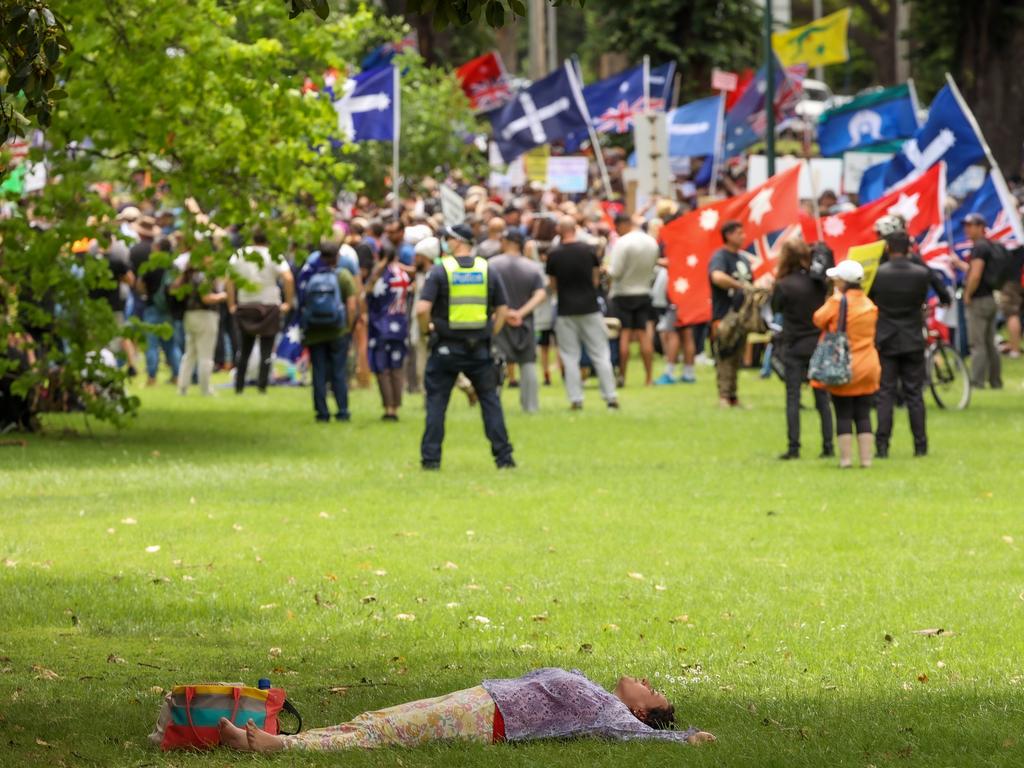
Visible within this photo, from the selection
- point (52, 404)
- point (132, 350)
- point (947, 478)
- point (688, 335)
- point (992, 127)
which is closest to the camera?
point (947, 478)

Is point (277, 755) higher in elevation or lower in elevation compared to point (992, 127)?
lower

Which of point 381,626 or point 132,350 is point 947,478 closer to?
point 381,626

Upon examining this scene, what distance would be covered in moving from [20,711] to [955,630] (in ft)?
14.5

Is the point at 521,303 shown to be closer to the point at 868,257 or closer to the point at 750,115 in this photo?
the point at 868,257

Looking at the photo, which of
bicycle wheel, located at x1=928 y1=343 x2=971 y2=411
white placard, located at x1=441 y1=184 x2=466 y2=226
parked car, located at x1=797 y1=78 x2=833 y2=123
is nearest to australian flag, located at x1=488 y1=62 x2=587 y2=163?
white placard, located at x1=441 y1=184 x2=466 y2=226

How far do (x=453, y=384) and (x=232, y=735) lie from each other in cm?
957

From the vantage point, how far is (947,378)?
22984mm

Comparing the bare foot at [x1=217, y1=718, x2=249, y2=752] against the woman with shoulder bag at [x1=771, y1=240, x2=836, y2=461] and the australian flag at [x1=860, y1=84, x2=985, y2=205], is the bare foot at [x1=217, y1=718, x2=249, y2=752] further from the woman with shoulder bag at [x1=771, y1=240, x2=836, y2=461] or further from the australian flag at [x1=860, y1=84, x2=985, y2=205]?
the australian flag at [x1=860, y1=84, x2=985, y2=205]

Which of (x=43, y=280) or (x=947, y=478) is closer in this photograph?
(x=947, y=478)

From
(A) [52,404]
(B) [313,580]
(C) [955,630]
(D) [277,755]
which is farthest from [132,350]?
(D) [277,755]

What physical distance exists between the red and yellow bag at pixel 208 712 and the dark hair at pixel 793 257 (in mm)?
11136

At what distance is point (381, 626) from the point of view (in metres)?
9.83

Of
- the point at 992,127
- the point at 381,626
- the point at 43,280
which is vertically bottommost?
the point at 381,626

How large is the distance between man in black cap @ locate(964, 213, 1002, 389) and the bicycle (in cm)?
57
